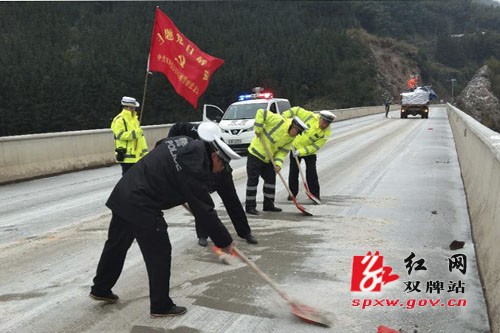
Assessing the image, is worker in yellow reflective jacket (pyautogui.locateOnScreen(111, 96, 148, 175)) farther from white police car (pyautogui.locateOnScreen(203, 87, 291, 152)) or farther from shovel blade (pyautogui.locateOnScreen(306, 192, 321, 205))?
white police car (pyautogui.locateOnScreen(203, 87, 291, 152))

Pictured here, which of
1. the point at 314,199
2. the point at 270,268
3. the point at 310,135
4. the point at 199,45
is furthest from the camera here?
the point at 199,45

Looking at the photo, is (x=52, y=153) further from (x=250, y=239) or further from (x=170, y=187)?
(x=170, y=187)

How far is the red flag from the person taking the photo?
10.2 m

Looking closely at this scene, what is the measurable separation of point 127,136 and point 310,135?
10.5 ft

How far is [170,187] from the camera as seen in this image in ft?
13.0

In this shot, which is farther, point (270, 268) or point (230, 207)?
point (230, 207)

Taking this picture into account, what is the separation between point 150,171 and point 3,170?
28.5 ft

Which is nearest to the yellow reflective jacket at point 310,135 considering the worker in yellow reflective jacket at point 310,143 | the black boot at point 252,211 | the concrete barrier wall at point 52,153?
the worker in yellow reflective jacket at point 310,143

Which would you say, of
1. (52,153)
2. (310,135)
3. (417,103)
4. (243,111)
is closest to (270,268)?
(310,135)

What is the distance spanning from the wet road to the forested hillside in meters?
61.7

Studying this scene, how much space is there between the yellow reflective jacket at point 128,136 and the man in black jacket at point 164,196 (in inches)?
161

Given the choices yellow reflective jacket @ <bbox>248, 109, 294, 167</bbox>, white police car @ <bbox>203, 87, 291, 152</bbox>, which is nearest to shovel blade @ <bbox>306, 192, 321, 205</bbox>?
yellow reflective jacket @ <bbox>248, 109, 294, 167</bbox>

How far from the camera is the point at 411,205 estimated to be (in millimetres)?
8852

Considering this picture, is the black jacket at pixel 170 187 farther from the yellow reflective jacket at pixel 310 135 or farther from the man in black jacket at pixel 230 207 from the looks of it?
the yellow reflective jacket at pixel 310 135
